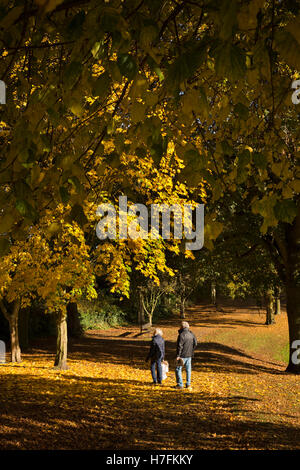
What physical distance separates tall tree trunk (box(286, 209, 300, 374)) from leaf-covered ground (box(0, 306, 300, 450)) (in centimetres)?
80

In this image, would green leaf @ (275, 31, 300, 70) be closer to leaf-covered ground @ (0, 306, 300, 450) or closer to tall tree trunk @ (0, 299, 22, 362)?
leaf-covered ground @ (0, 306, 300, 450)

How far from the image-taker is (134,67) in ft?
7.16

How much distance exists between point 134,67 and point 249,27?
1.08 metres

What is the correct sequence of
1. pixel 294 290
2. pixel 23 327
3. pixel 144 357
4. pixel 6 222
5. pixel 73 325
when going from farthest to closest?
pixel 73 325 < pixel 23 327 < pixel 144 357 < pixel 294 290 < pixel 6 222

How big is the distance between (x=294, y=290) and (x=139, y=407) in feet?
28.7

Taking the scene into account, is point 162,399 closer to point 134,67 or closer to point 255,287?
point 134,67

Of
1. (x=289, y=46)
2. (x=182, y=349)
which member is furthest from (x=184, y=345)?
(x=289, y=46)

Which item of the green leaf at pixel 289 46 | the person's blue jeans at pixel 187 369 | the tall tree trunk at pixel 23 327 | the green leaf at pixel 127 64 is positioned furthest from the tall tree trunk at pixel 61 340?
the green leaf at pixel 289 46

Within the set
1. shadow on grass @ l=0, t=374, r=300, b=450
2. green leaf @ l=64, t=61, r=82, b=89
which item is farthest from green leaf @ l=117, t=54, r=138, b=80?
shadow on grass @ l=0, t=374, r=300, b=450

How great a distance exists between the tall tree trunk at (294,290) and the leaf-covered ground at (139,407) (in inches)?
31.5

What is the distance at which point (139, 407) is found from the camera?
8.77 meters

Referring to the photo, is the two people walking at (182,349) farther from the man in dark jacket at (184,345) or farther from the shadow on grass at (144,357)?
the shadow on grass at (144,357)

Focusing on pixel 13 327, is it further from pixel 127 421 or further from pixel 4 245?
pixel 4 245
